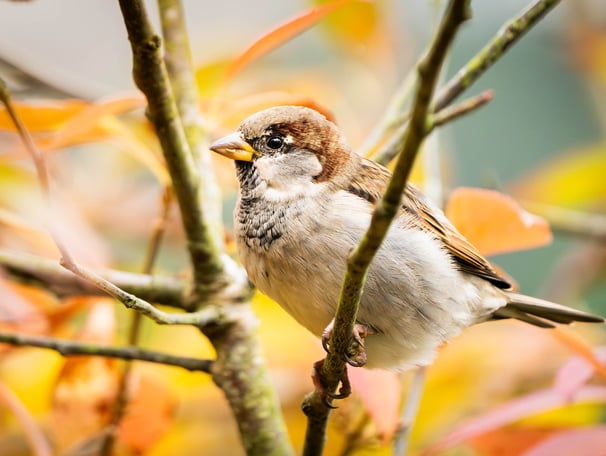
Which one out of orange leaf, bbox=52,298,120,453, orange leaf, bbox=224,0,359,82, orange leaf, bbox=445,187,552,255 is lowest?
orange leaf, bbox=52,298,120,453

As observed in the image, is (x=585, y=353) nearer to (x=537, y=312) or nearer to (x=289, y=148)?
(x=537, y=312)

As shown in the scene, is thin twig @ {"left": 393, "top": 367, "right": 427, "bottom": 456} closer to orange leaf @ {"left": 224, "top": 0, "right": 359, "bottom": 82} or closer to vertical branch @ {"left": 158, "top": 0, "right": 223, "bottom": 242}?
vertical branch @ {"left": 158, "top": 0, "right": 223, "bottom": 242}

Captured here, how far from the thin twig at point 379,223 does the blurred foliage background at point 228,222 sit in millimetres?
154

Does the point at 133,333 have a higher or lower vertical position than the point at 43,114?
lower

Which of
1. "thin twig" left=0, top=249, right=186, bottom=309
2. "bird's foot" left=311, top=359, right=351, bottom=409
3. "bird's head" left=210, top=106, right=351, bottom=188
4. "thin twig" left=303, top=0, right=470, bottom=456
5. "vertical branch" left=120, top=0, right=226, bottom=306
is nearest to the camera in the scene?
"thin twig" left=303, top=0, right=470, bottom=456

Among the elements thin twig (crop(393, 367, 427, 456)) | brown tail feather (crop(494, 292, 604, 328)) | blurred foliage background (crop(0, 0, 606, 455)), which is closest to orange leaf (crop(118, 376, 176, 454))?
blurred foliage background (crop(0, 0, 606, 455))

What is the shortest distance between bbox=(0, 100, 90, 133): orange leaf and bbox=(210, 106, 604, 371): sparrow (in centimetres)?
27

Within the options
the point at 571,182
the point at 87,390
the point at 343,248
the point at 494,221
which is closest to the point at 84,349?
the point at 87,390

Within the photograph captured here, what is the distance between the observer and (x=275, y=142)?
1746 millimetres

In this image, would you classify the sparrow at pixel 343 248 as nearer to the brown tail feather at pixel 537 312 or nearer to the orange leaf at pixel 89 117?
the brown tail feather at pixel 537 312

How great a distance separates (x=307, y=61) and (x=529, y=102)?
1570 millimetres

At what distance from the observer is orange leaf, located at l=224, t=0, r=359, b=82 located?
4.91 ft

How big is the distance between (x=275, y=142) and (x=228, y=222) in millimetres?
1909

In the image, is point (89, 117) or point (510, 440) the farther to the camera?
point (510, 440)
